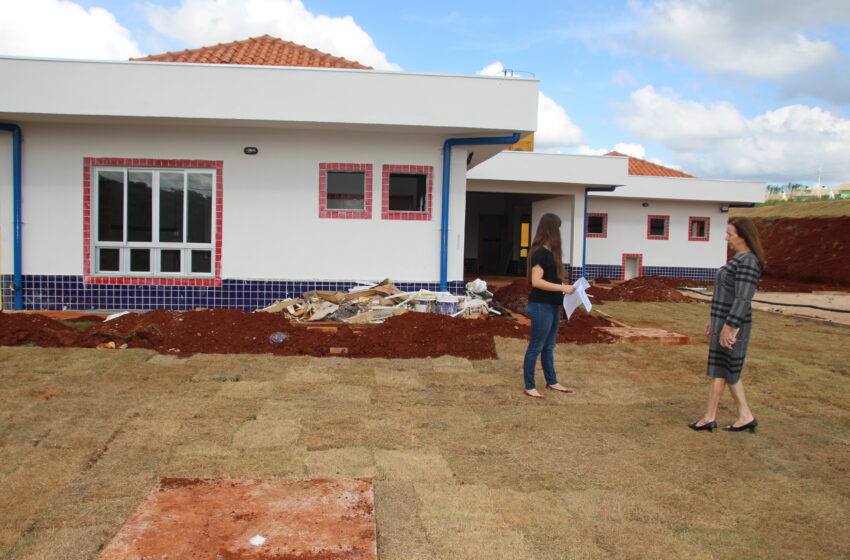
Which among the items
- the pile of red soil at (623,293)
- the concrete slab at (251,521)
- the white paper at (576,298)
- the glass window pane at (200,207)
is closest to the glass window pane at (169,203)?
the glass window pane at (200,207)

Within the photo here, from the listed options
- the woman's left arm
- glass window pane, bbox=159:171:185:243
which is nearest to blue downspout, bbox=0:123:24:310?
glass window pane, bbox=159:171:185:243

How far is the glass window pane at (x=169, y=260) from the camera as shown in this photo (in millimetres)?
10203

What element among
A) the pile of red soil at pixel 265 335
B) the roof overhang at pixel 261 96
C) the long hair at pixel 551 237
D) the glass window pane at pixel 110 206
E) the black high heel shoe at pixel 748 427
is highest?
the roof overhang at pixel 261 96

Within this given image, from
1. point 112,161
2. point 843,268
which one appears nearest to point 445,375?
point 112,161

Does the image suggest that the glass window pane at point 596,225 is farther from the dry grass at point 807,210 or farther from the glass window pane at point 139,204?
the glass window pane at point 139,204

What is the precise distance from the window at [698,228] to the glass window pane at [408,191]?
15.3m

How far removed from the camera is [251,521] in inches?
123

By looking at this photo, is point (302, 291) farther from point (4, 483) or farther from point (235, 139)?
point (4, 483)

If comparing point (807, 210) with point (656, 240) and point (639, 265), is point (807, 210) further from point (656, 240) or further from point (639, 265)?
point (639, 265)

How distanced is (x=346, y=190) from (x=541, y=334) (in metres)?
5.79

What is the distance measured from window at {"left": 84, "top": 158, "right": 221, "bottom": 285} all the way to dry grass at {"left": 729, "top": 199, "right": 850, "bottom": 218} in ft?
98.7

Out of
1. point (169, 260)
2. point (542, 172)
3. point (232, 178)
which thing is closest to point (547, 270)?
point (232, 178)

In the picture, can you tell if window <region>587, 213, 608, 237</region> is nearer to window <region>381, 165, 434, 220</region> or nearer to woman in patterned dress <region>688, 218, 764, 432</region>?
window <region>381, 165, 434, 220</region>

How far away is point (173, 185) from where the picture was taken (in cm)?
1017
